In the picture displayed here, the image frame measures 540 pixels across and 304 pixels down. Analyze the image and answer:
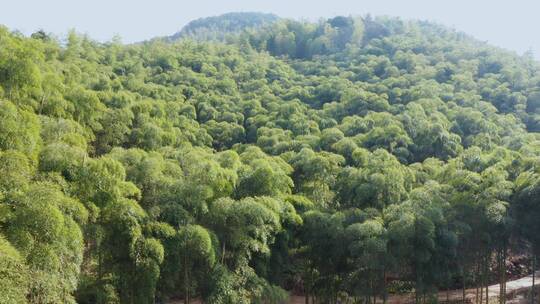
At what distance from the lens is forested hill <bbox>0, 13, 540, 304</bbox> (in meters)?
8.49

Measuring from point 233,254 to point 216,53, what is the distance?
31602 millimetres

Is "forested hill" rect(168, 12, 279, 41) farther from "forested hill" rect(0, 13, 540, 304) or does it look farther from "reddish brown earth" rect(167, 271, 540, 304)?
"reddish brown earth" rect(167, 271, 540, 304)

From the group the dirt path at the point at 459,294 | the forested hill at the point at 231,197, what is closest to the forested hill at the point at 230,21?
the forested hill at the point at 231,197

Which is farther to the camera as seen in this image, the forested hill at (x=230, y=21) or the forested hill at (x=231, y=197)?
the forested hill at (x=230, y=21)

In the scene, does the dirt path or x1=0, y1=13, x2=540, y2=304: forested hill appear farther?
the dirt path

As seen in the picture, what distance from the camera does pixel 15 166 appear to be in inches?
310

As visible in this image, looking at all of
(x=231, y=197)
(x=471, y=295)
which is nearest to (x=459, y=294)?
(x=471, y=295)

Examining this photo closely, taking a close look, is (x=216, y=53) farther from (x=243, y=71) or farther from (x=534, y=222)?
(x=534, y=222)

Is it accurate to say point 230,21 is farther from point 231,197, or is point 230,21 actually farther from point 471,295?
point 231,197

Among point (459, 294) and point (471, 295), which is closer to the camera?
point (471, 295)

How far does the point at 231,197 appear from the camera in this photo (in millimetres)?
12641

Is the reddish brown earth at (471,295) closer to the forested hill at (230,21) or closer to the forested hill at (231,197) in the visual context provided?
the forested hill at (231,197)

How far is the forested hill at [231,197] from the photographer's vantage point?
849 centimetres

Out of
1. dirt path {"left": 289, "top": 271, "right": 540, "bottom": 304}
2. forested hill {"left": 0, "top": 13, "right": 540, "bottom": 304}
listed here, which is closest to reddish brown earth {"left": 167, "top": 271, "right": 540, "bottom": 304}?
dirt path {"left": 289, "top": 271, "right": 540, "bottom": 304}
